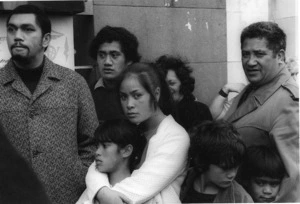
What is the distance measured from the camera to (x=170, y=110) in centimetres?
288

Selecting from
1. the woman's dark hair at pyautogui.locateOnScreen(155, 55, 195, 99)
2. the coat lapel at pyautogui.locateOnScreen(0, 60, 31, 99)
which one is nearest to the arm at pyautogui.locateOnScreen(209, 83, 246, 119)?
the woman's dark hair at pyautogui.locateOnScreen(155, 55, 195, 99)

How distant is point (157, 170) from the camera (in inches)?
102

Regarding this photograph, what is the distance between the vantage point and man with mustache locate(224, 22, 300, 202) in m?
2.73

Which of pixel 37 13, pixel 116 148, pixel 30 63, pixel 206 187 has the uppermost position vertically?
pixel 37 13

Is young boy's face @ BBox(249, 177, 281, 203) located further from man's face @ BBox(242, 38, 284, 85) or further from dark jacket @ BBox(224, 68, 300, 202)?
man's face @ BBox(242, 38, 284, 85)

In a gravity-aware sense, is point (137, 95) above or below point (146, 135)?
above

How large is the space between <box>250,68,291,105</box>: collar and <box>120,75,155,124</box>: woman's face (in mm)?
573

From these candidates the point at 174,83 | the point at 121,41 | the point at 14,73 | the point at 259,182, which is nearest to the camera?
the point at 14,73

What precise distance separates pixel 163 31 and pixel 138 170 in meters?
2.01

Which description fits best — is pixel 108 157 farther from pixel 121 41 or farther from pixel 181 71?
pixel 181 71

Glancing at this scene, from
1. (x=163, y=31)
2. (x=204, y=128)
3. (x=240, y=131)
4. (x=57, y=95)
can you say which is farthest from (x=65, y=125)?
(x=163, y=31)

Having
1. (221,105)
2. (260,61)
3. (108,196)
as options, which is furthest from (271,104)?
(221,105)

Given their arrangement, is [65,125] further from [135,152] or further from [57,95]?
[135,152]

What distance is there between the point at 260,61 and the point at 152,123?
650 mm
